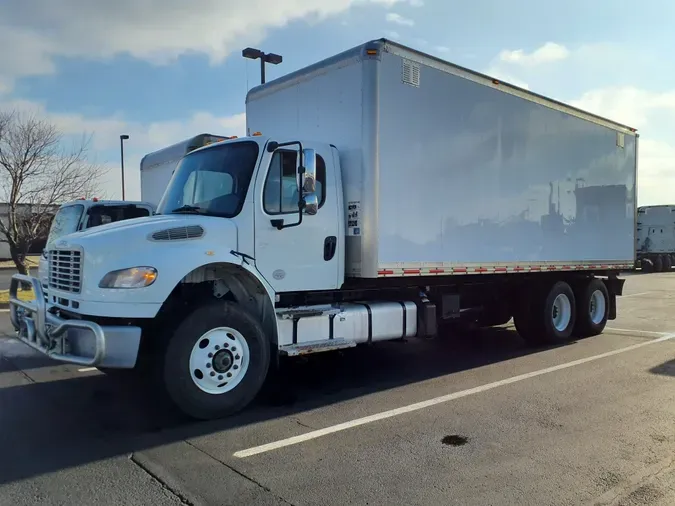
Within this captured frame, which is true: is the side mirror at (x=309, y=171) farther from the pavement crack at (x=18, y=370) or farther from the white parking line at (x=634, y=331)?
the white parking line at (x=634, y=331)

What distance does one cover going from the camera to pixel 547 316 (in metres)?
9.70

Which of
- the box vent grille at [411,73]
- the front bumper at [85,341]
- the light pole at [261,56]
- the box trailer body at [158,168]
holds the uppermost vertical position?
the light pole at [261,56]

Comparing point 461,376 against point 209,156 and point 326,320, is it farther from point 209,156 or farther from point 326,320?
point 209,156

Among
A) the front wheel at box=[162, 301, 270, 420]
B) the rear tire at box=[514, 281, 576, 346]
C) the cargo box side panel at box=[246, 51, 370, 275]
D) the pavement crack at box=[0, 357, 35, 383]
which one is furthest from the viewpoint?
the rear tire at box=[514, 281, 576, 346]

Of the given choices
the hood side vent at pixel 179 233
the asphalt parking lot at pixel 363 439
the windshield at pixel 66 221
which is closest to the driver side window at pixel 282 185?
the hood side vent at pixel 179 233

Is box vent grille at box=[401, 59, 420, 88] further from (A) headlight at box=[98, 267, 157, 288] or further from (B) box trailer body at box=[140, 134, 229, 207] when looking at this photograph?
(B) box trailer body at box=[140, 134, 229, 207]

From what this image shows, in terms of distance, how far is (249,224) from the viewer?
5984mm

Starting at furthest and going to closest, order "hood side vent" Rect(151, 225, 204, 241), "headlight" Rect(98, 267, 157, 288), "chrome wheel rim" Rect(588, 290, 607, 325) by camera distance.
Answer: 1. "chrome wheel rim" Rect(588, 290, 607, 325)
2. "hood side vent" Rect(151, 225, 204, 241)
3. "headlight" Rect(98, 267, 157, 288)

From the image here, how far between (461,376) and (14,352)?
6.82m

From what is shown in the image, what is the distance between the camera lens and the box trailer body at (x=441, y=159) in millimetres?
6852

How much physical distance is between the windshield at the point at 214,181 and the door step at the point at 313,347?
5.26 feet

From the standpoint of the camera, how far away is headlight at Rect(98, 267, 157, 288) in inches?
202

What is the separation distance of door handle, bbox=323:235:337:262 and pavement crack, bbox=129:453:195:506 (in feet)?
10.1

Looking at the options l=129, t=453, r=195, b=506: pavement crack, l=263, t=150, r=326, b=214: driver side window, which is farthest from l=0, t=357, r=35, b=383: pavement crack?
l=263, t=150, r=326, b=214: driver side window
